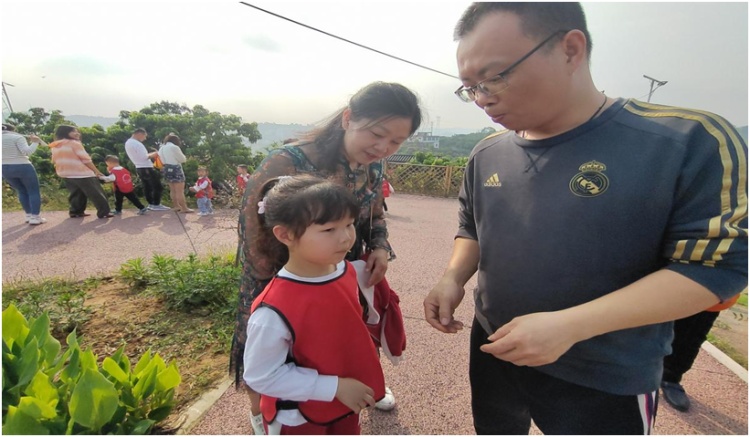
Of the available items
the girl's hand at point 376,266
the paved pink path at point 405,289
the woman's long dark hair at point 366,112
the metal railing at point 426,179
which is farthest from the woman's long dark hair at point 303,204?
the metal railing at point 426,179

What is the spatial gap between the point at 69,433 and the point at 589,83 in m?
2.34

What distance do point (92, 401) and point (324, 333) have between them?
3.37ft

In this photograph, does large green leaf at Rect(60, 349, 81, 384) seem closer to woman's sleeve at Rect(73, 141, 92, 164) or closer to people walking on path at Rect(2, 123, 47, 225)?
people walking on path at Rect(2, 123, 47, 225)

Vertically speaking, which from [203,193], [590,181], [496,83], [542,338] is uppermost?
[496,83]

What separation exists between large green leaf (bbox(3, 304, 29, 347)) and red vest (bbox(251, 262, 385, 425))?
147 centimetres

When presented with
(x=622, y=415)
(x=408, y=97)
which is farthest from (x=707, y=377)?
(x=408, y=97)

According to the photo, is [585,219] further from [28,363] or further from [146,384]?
[28,363]

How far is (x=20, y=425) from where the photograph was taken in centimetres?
133

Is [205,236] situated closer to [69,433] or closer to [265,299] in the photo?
[69,433]

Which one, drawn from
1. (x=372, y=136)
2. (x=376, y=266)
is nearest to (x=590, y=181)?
(x=372, y=136)

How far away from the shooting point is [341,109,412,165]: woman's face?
1.54 meters

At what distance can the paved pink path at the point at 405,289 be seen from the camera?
223 centimetres

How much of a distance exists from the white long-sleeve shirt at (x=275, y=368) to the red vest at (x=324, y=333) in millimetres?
35

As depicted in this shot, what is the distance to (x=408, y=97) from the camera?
1.57 metres
